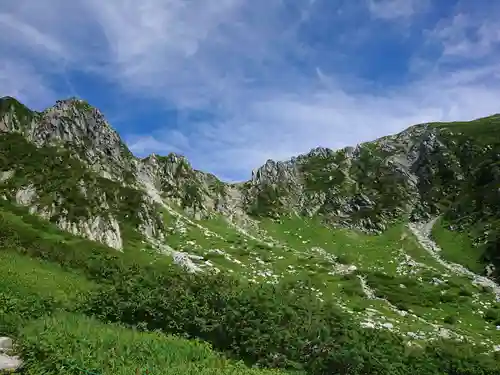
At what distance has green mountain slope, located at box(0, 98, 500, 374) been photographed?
20.1m

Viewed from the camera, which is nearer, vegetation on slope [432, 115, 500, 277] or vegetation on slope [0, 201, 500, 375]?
vegetation on slope [0, 201, 500, 375]

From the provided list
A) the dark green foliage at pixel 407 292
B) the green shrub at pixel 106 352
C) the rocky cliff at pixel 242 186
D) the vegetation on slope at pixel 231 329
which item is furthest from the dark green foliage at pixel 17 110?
the green shrub at pixel 106 352

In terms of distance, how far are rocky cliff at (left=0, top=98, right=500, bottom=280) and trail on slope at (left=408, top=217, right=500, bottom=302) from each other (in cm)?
526

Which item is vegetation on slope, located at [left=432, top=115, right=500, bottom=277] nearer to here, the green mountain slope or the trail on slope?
the green mountain slope

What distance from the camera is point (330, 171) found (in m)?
173

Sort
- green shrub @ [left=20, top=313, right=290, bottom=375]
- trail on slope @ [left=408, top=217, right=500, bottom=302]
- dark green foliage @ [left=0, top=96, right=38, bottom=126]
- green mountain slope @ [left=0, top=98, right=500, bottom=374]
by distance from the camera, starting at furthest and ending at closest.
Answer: dark green foliage @ [left=0, top=96, right=38, bottom=126], trail on slope @ [left=408, top=217, right=500, bottom=302], green mountain slope @ [left=0, top=98, right=500, bottom=374], green shrub @ [left=20, top=313, right=290, bottom=375]

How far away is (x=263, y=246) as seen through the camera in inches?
3856

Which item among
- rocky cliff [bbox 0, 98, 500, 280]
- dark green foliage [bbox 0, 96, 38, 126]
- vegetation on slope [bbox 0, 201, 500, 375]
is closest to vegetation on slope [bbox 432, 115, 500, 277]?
rocky cliff [bbox 0, 98, 500, 280]

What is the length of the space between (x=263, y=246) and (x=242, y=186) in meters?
65.4

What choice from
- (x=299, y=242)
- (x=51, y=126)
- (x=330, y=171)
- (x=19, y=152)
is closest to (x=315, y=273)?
(x=299, y=242)

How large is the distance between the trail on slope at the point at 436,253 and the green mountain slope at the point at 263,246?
2.21 ft

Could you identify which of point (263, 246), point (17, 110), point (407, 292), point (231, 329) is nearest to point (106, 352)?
point (231, 329)

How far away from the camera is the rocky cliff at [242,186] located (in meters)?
76.4

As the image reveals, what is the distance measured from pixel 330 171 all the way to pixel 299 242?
6398 centimetres
